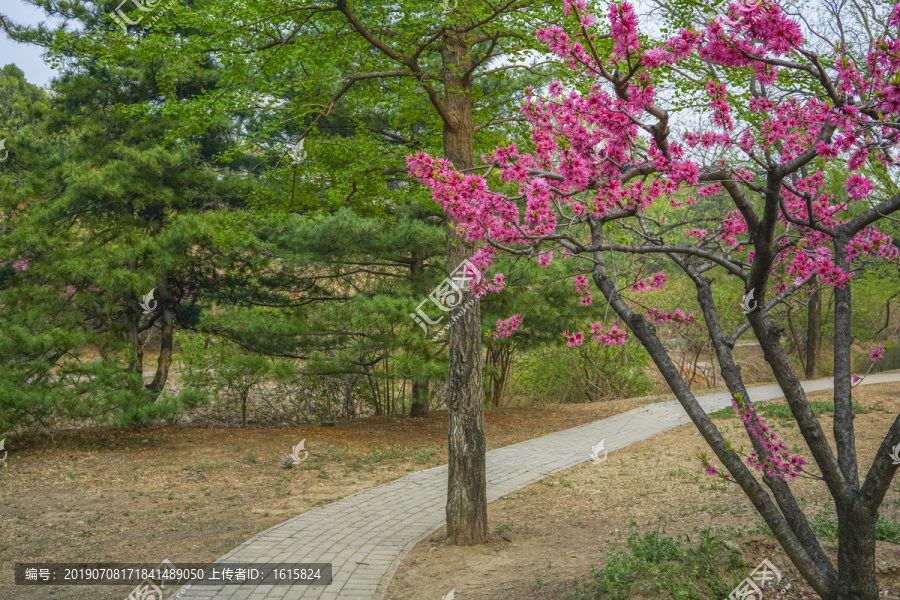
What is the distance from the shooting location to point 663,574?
3975 mm

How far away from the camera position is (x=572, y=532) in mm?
5879

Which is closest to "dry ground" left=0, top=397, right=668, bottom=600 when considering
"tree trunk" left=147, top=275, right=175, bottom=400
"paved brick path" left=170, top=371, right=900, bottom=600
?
"paved brick path" left=170, top=371, right=900, bottom=600

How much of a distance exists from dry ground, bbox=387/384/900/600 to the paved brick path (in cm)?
23

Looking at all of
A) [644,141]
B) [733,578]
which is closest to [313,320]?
[644,141]

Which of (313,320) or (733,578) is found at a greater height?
(313,320)

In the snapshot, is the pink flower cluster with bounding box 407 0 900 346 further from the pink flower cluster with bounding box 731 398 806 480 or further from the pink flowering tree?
the pink flower cluster with bounding box 731 398 806 480

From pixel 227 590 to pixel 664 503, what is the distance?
4.34 metres

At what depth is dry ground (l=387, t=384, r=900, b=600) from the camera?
176 inches

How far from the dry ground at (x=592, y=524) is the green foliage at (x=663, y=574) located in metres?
0.10

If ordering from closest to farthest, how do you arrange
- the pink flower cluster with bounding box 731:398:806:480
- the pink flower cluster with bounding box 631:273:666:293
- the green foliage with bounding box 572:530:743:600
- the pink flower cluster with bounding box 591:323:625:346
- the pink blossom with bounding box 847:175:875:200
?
the pink flower cluster with bounding box 731:398:806:480 → the pink blossom with bounding box 847:175:875:200 → the green foliage with bounding box 572:530:743:600 → the pink flower cluster with bounding box 591:323:625:346 → the pink flower cluster with bounding box 631:273:666:293

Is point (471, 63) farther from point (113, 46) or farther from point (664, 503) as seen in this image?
point (664, 503)

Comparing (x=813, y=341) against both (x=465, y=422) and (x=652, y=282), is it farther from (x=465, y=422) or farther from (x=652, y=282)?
(x=465, y=422)

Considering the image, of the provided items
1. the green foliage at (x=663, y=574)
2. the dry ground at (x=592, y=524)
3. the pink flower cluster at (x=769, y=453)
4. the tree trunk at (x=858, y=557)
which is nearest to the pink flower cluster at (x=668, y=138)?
the pink flower cluster at (x=769, y=453)

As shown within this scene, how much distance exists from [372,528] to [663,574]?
2977 millimetres
